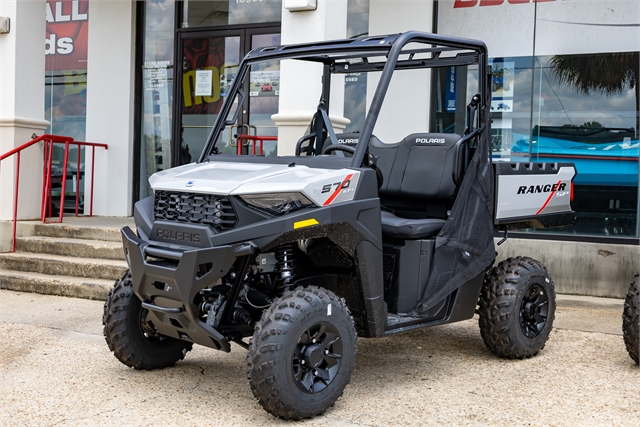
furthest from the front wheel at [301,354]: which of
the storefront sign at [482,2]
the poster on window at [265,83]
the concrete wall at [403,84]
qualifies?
the poster on window at [265,83]

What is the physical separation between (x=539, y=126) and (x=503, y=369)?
14.3 feet

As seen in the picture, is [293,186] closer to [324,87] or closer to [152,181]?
[152,181]

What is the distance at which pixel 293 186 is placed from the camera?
4.18m

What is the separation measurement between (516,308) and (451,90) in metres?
4.48

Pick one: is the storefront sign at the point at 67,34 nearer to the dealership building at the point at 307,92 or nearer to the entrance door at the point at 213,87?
the dealership building at the point at 307,92

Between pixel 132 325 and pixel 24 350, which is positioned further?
pixel 24 350

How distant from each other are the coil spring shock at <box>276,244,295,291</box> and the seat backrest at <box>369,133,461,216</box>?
1346 mm

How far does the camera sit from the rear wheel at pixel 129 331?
4801 mm

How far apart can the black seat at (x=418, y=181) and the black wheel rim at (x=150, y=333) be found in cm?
158

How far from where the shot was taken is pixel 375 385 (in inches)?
189

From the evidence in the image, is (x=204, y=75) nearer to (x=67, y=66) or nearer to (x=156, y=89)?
(x=156, y=89)

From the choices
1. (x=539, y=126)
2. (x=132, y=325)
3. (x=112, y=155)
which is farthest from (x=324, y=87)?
(x=112, y=155)

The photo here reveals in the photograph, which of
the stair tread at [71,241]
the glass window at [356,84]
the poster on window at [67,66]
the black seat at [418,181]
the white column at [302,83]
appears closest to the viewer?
the black seat at [418,181]

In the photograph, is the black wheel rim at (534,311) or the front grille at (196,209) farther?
the black wheel rim at (534,311)
